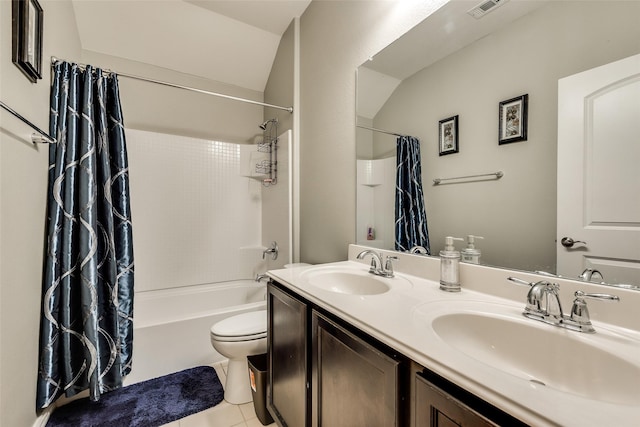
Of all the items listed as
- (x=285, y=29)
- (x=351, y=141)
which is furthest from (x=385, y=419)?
(x=285, y=29)

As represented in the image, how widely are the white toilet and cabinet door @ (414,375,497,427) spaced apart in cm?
118

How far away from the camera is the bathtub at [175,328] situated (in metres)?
1.81

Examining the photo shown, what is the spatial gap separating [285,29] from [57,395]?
2.90 metres

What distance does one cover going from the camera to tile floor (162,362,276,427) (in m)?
1.42

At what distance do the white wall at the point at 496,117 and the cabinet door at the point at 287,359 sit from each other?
687mm

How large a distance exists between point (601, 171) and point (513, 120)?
0.30 metres

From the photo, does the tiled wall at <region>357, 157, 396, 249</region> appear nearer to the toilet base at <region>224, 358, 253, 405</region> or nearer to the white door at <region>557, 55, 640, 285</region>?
the white door at <region>557, 55, 640, 285</region>

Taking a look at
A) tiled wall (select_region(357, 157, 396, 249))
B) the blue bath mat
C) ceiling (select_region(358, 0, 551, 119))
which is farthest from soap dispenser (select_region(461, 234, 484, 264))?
the blue bath mat

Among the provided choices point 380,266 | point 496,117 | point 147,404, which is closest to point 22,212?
point 147,404

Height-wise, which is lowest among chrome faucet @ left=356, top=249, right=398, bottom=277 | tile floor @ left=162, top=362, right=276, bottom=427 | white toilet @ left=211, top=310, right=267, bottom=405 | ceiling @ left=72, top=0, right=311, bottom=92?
tile floor @ left=162, top=362, right=276, bottom=427

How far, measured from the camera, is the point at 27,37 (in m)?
1.04

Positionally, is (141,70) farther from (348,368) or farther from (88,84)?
(348,368)

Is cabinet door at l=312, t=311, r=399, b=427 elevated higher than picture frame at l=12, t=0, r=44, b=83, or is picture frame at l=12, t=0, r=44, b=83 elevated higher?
picture frame at l=12, t=0, r=44, b=83

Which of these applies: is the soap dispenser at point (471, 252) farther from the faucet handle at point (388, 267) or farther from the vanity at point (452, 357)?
the faucet handle at point (388, 267)
